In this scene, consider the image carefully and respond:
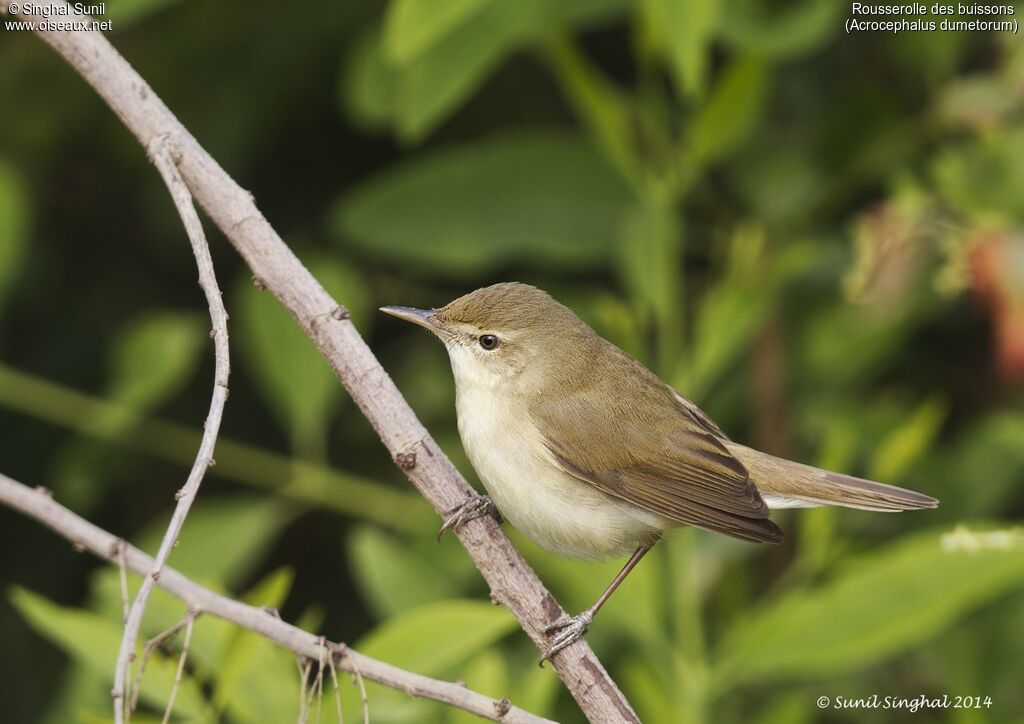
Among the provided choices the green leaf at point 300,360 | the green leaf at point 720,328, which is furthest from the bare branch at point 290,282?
the green leaf at point 300,360

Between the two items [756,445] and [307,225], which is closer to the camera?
[756,445]

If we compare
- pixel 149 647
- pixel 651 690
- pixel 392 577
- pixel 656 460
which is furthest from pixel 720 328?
pixel 149 647

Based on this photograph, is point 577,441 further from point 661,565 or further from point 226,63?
point 226,63

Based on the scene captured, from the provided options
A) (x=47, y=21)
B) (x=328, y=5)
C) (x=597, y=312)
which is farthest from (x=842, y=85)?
(x=47, y=21)

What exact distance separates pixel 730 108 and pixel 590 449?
1.18 m

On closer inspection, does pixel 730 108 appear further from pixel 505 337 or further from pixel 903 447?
pixel 903 447

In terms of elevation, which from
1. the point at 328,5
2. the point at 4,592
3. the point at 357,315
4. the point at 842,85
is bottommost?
the point at 4,592

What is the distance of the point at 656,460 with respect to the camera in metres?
3.23

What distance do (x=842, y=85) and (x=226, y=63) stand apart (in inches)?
87.7

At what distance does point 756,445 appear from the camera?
409 cm

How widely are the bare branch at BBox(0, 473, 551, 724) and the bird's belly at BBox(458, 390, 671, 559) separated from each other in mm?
843

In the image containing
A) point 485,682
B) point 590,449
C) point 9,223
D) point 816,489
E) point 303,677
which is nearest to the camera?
point 303,677

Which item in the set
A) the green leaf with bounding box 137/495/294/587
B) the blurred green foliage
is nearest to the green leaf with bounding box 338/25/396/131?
the blurred green foliage

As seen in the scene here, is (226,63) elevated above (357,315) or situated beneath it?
elevated above
